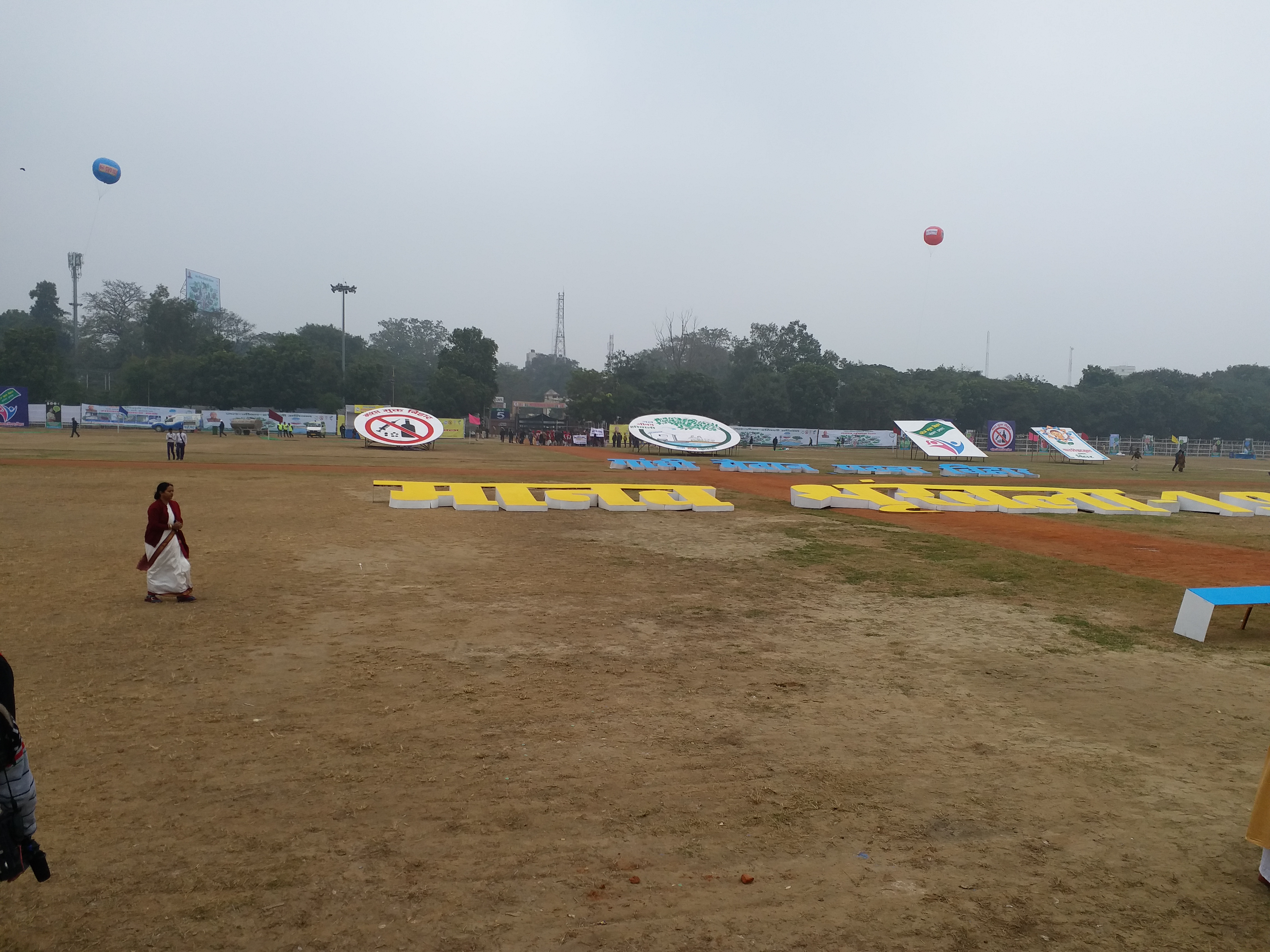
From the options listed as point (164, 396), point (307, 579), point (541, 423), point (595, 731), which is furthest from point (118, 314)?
point (595, 731)

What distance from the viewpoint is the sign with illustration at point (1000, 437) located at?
6153 cm

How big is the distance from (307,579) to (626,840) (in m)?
8.69

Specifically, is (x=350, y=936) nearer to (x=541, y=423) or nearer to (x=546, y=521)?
(x=546, y=521)

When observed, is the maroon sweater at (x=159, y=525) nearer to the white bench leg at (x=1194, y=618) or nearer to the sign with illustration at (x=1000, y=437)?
the white bench leg at (x=1194, y=618)

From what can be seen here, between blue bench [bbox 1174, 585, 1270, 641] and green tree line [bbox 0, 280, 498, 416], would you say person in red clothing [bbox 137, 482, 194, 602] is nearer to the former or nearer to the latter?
blue bench [bbox 1174, 585, 1270, 641]

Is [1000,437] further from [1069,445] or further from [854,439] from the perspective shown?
[854,439]

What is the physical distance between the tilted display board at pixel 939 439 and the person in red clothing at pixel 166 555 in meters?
47.9

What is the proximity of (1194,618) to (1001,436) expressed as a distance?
57.1 m

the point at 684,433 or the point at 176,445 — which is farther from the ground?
the point at 684,433

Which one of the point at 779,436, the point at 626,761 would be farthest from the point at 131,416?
the point at 626,761

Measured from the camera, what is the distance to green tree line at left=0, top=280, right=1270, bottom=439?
7112 cm

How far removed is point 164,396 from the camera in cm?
7112

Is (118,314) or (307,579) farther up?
(118,314)

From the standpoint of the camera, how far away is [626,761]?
231 inches
